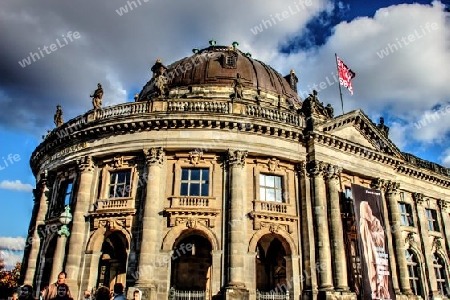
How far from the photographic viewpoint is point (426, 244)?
2720 centimetres

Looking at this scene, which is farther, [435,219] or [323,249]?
[435,219]

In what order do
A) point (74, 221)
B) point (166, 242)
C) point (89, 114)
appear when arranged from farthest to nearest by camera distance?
point (89, 114) → point (74, 221) → point (166, 242)

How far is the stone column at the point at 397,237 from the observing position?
79.3 ft

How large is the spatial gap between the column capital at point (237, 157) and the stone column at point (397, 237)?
1141 cm

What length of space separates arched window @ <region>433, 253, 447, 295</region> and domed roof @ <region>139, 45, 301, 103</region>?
16698 millimetres

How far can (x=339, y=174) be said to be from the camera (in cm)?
2398

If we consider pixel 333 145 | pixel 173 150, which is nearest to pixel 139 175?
pixel 173 150

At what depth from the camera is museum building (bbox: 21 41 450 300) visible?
1998cm

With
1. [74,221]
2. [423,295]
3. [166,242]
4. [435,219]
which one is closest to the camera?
[166,242]

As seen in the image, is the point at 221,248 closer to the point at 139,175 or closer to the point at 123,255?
the point at 139,175

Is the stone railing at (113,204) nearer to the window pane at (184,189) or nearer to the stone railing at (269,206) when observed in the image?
the window pane at (184,189)

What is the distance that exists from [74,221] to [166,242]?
18.6 ft

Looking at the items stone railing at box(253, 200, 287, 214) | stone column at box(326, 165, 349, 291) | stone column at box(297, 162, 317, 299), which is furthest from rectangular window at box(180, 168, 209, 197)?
stone column at box(326, 165, 349, 291)

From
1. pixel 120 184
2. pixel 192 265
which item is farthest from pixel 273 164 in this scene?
pixel 120 184
